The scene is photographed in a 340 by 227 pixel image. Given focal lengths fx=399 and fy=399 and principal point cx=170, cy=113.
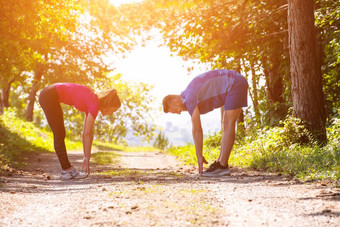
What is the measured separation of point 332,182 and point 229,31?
7.62 metres

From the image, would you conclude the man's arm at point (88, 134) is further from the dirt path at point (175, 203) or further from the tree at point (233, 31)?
the tree at point (233, 31)

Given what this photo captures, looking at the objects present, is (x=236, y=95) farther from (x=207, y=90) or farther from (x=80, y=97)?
(x=80, y=97)

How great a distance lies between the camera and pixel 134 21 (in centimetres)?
1076

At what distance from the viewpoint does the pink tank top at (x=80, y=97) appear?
6.45m

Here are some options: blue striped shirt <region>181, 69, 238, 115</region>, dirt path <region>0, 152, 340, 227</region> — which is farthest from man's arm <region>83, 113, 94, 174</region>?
blue striped shirt <region>181, 69, 238, 115</region>

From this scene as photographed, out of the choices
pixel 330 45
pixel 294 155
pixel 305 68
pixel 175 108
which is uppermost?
pixel 330 45

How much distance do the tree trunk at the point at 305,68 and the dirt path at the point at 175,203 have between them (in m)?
3.33

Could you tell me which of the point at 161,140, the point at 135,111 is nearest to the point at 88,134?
the point at 161,140

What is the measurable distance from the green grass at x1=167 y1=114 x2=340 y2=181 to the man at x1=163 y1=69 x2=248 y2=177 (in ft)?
3.74

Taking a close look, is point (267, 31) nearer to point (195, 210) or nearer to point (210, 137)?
point (210, 137)

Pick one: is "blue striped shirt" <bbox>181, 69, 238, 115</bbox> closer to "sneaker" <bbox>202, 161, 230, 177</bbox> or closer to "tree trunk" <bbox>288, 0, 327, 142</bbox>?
"sneaker" <bbox>202, 161, 230, 177</bbox>

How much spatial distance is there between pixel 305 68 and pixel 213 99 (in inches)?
135

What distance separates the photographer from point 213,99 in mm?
6590

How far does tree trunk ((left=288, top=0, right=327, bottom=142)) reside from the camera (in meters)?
8.86
